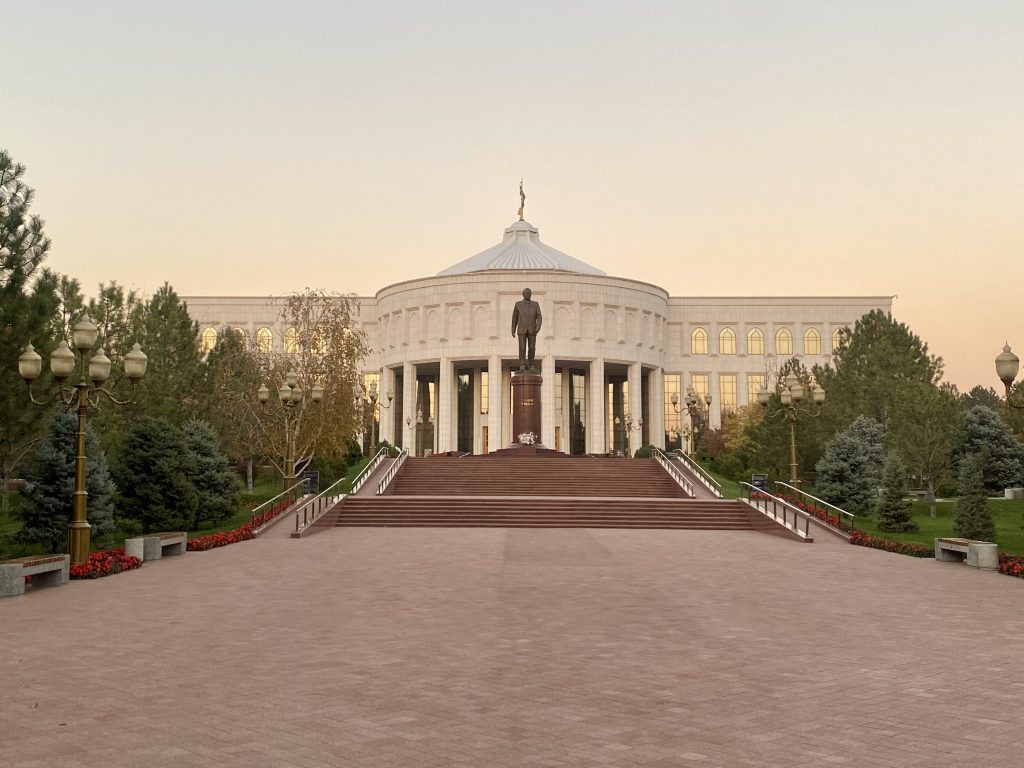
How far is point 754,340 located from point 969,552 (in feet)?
207

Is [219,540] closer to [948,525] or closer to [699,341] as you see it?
[948,525]

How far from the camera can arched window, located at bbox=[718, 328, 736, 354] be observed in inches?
3091

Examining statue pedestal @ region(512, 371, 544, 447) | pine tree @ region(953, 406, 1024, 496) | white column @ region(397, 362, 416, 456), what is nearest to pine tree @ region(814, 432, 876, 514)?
pine tree @ region(953, 406, 1024, 496)

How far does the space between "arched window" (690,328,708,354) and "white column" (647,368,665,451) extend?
19.4ft

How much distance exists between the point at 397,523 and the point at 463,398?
49388 mm

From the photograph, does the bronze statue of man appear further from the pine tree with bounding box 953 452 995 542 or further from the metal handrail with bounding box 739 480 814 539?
the pine tree with bounding box 953 452 995 542

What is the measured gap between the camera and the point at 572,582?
14.1 m

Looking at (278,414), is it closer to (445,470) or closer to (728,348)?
(445,470)

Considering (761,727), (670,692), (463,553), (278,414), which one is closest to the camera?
(761,727)

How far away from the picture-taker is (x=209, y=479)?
86.9 feet

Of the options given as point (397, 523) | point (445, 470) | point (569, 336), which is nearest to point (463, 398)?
point (569, 336)

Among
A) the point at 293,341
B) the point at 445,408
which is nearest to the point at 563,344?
the point at 445,408

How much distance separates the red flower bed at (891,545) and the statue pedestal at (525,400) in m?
20.5

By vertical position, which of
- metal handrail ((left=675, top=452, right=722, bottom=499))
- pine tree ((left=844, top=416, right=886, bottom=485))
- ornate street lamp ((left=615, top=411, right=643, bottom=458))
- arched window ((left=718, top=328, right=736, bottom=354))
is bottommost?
metal handrail ((left=675, top=452, right=722, bottom=499))
